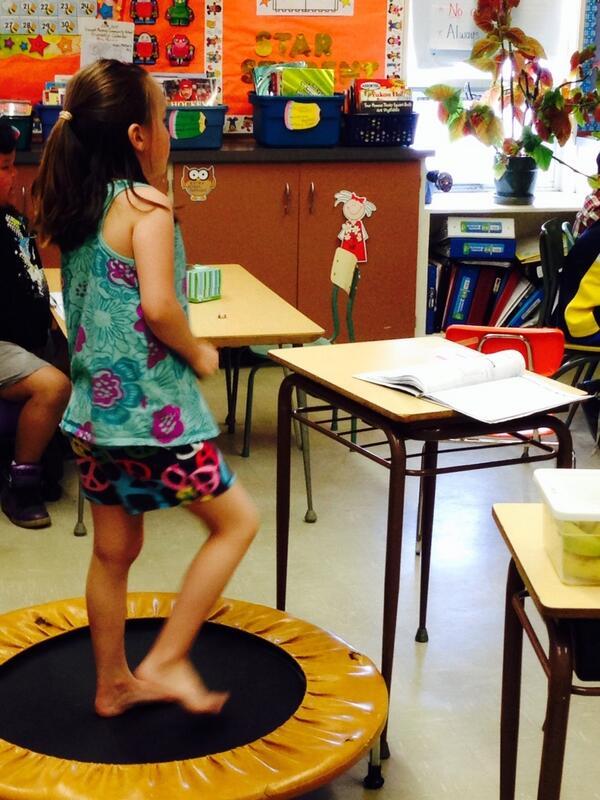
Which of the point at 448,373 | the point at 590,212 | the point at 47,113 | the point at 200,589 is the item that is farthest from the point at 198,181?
the point at 200,589

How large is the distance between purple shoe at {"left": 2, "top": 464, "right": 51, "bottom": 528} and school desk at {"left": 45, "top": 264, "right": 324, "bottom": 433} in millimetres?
462

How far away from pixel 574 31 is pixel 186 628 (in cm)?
467

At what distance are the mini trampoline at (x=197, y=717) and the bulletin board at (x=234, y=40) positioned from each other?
3466 mm

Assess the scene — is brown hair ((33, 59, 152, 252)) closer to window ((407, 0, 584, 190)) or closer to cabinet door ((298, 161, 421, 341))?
cabinet door ((298, 161, 421, 341))

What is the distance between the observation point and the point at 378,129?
516 centimetres

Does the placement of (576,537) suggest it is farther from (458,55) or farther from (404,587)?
(458,55)

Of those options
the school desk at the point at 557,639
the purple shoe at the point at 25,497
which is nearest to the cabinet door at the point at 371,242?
the purple shoe at the point at 25,497

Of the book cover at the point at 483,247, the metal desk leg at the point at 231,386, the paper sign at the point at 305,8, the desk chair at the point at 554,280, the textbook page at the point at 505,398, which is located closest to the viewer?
the textbook page at the point at 505,398

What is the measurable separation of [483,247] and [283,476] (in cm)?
301

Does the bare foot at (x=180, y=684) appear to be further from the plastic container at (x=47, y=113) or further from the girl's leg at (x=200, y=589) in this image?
the plastic container at (x=47, y=113)

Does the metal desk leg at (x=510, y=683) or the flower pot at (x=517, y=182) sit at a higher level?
the flower pot at (x=517, y=182)

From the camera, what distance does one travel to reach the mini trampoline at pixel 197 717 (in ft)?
5.89

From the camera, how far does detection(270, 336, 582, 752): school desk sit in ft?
6.86

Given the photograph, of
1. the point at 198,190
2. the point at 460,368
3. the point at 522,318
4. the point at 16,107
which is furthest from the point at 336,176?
the point at 460,368
